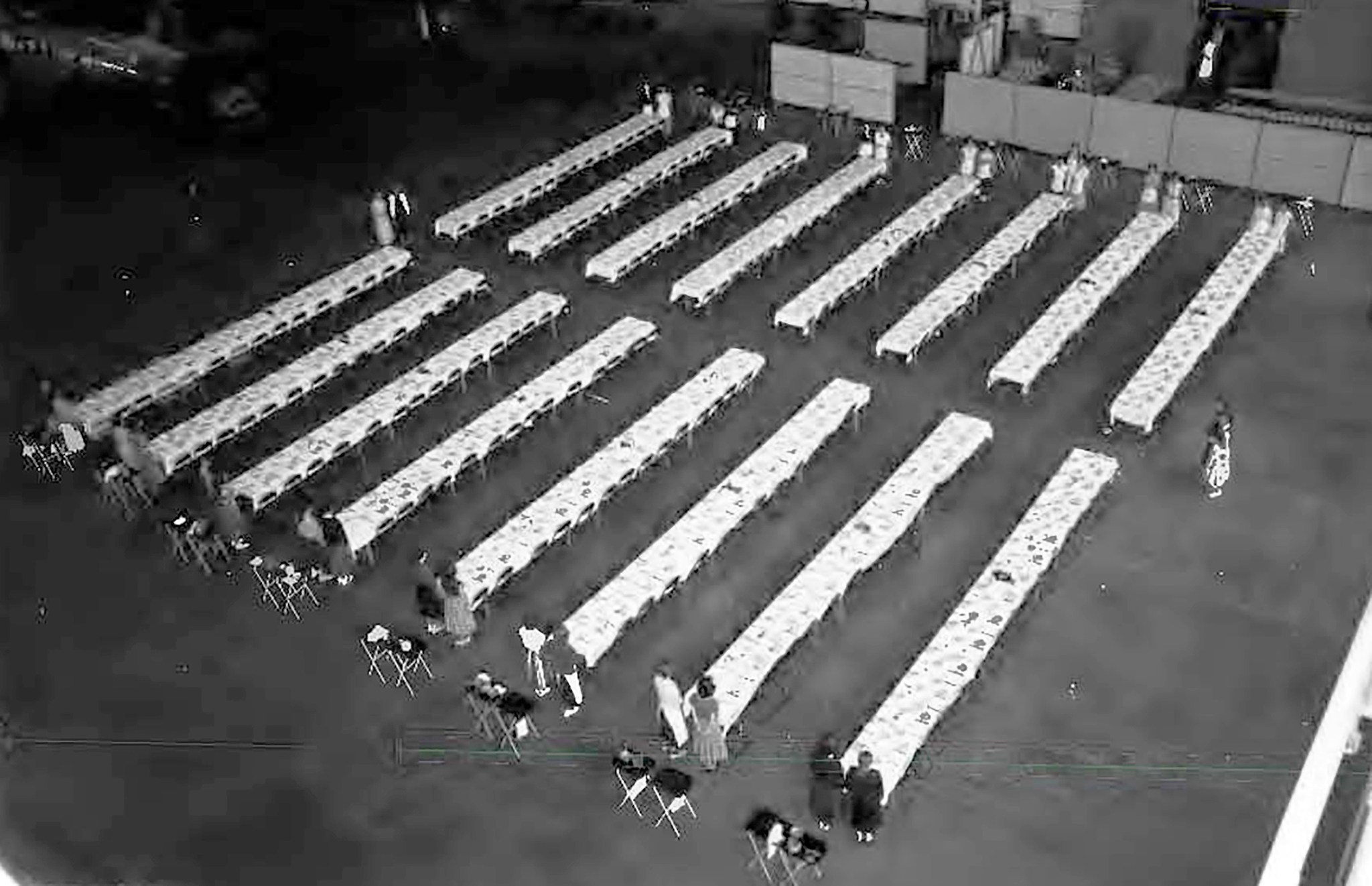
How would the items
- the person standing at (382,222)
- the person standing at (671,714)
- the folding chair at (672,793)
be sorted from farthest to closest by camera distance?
the person standing at (382,222) < the person standing at (671,714) < the folding chair at (672,793)

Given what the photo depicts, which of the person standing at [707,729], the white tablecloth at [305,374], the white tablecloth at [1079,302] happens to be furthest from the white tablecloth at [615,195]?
the person standing at [707,729]

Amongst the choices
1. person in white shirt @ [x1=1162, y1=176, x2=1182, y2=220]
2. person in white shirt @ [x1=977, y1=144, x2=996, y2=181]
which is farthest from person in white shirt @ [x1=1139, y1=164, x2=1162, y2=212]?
person in white shirt @ [x1=977, y1=144, x2=996, y2=181]

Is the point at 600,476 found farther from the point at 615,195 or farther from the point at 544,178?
the point at 544,178

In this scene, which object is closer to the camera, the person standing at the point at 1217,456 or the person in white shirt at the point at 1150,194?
the person standing at the point at 1217,456

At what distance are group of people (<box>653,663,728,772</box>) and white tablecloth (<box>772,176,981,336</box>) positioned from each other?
9.13 m

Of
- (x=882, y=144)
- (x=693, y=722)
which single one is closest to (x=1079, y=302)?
(x=882, y=144)

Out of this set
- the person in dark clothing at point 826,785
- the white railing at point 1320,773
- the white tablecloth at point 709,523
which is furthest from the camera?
the white tablecloth at point 709,523

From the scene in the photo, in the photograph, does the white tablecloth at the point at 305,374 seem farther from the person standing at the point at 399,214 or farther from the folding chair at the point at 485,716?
the folding chair at the point at 485,716

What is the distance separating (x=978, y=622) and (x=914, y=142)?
57.6 ft

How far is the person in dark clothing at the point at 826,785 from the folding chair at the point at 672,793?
136 centimetres

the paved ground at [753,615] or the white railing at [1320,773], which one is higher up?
the white railing at [1320,773]

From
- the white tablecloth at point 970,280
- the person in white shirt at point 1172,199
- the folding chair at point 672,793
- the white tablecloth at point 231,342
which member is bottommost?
the folding chair at point 672,793

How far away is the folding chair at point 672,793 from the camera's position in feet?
46.3

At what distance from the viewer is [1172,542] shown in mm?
17969
